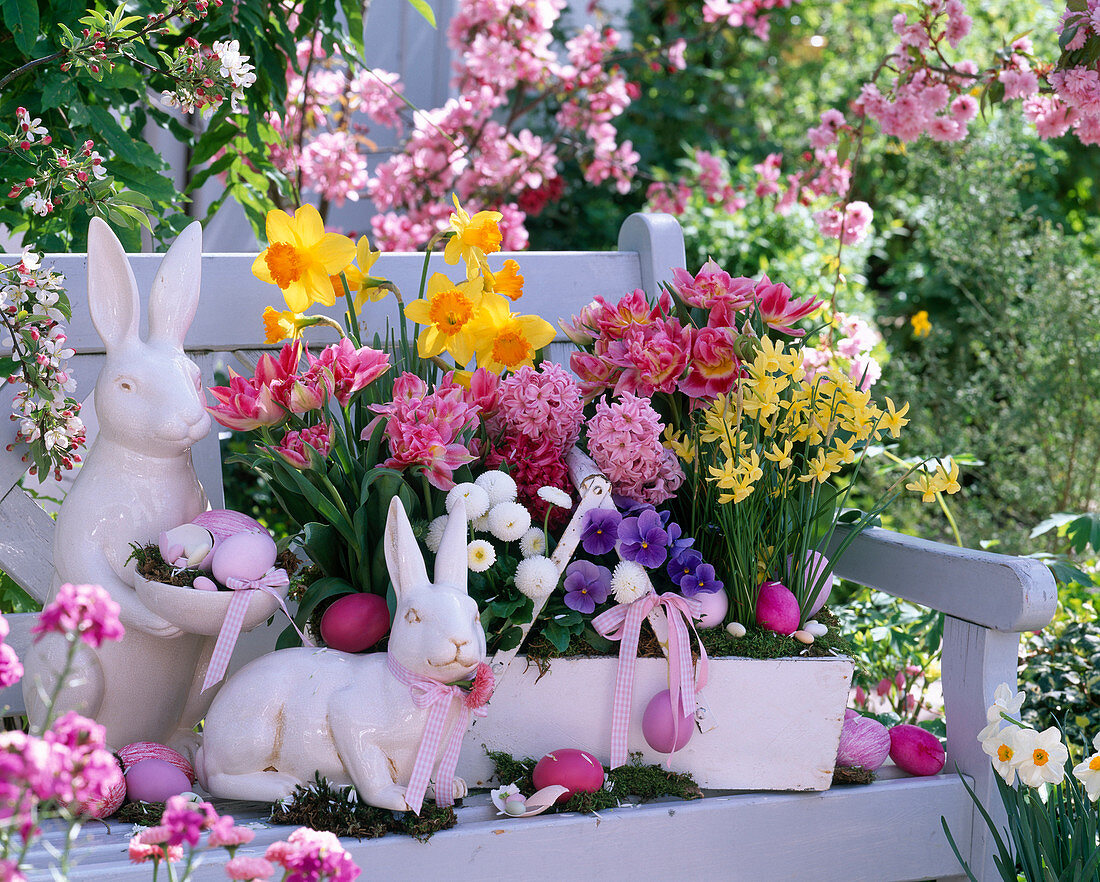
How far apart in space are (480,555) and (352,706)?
172mm

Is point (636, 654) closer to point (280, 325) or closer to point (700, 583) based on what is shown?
point (700, 583)

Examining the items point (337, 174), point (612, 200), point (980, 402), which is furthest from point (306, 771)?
point (612, 200)

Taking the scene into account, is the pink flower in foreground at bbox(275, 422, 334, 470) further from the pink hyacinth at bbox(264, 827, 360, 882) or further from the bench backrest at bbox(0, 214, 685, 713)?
the pink hyacinth at bbox(264, 827, 360, 882)

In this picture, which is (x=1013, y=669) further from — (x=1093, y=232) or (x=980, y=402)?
(x=1093, y=232)

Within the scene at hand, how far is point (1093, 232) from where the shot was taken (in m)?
3.55

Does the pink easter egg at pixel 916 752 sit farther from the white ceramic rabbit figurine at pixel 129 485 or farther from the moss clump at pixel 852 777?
the white ceramic rabbit figurine at pixel 129 485

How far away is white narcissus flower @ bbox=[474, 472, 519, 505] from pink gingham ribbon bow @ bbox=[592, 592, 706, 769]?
5.7 inches

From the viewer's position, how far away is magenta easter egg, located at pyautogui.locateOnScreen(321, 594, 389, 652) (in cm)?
95

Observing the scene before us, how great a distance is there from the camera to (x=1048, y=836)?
920 millimetres

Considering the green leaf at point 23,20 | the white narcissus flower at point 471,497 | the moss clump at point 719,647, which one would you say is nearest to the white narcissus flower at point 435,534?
the white narcissus flower at point 471,497

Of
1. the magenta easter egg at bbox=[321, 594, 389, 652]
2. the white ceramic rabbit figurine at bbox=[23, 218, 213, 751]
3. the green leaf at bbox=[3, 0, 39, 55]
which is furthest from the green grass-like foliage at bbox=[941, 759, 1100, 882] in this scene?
the green leaf at bbox=[3, 0, 39, 55]

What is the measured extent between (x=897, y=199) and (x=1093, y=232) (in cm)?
69

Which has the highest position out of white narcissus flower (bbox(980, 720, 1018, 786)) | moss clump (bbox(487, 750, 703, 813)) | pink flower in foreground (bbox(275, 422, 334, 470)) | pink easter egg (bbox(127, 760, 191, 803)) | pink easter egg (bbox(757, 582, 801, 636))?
pink flower in foreground (bbox(275, 422, 334, 470))

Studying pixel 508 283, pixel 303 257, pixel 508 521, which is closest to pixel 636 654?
pixel 508 521
